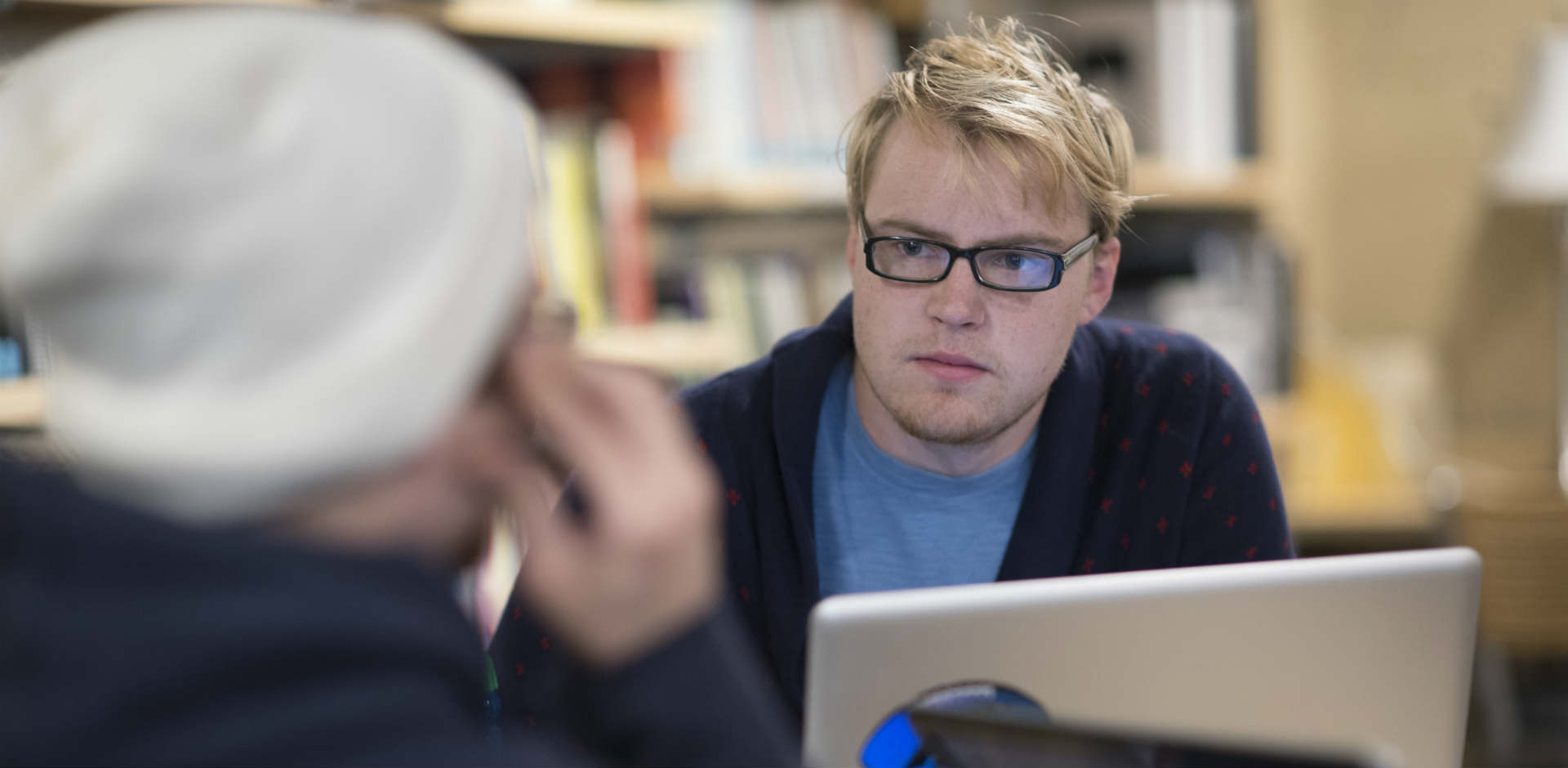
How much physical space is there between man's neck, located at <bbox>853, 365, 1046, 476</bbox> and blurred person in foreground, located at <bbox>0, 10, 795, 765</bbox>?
808mm

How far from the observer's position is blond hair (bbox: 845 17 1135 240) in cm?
133

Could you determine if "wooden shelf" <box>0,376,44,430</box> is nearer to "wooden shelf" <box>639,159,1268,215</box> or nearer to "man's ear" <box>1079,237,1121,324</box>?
"wooden shelf" <box>639,159,1268,215</box>

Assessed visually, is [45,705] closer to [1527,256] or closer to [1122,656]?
[1122,656]

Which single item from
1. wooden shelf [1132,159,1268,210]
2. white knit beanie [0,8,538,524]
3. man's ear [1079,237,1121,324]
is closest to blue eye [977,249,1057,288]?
man's ear [1079,237,1121,324]

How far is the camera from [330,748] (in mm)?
498

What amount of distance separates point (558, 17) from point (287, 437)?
1673 mm

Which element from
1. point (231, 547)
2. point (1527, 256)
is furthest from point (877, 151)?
point (1527, 256)

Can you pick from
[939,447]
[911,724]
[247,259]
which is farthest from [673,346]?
[247,259]

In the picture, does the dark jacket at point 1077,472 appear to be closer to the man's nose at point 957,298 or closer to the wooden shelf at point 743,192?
the man's nose at point 957,298

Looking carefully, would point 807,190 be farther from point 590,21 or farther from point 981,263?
point 981,263

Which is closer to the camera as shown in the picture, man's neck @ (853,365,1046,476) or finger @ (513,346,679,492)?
finger @ (513,346,679,492)

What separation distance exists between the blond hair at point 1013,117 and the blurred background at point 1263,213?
0.83 metres

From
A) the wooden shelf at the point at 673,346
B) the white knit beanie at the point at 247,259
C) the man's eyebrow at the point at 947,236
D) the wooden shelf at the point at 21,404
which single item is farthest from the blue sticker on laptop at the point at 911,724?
the wooden shelf at the point at 673,346

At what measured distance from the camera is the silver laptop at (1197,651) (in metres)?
0.81
